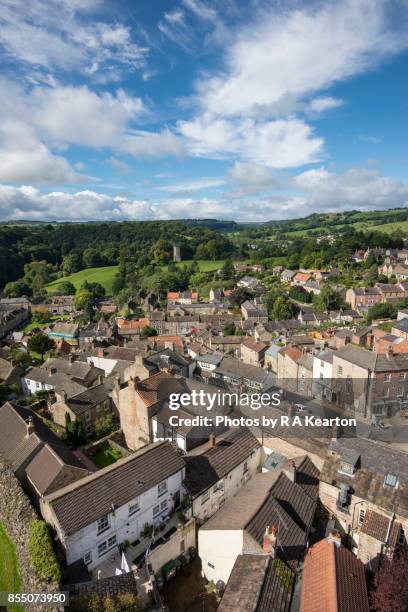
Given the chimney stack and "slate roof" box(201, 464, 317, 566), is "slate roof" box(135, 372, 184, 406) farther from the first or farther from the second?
the chimney stack

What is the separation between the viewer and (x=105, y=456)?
84.1 ft

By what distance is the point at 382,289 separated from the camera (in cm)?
7538

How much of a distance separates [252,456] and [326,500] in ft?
17.0

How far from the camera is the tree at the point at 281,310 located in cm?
7338

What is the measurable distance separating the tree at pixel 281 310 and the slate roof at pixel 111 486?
A: 56.6 m

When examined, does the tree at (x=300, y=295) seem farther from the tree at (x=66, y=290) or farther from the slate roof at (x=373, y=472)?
the tree at (x=66, y=290)

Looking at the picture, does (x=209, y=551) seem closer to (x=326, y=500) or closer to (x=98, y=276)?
(x=326, y=500)

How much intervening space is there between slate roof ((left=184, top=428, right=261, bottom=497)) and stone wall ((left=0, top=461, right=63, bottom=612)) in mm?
8119

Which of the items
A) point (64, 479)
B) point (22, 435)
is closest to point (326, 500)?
point (64, 479)

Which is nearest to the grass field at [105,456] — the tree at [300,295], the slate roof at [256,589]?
the slate roof at [256,589]

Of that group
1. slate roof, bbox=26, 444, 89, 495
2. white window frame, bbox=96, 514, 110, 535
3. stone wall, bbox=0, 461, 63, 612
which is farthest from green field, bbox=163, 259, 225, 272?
white window frame, bbox=96, 514, 110, 535

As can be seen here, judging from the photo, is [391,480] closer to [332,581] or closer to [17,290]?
[332,581]

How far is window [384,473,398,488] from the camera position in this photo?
18047 millimetres

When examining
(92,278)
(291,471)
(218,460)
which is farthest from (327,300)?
(92,278)
